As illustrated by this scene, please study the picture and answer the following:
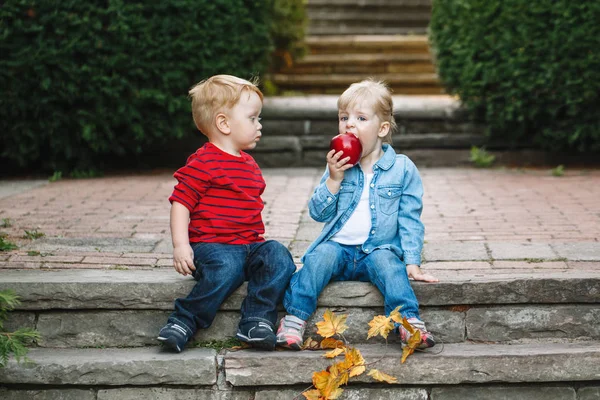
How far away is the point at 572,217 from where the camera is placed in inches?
191

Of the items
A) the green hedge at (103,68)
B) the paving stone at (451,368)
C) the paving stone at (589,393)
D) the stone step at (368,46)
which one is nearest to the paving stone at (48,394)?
the paving stone at (451,368)

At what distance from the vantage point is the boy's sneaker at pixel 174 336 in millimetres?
3074

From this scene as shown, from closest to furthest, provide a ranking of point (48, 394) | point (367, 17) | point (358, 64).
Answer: point (48, 394), point (358, 64), point (367, 17)

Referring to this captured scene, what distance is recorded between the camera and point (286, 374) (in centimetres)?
305

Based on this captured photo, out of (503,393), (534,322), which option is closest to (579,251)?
(534,322)

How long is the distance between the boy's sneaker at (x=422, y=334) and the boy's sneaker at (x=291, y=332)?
37 centimetres

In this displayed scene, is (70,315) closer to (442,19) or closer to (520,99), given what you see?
(520,99)

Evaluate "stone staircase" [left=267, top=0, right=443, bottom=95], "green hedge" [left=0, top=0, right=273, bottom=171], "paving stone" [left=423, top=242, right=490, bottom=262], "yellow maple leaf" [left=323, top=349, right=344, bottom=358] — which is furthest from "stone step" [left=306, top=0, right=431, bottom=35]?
"yellow maple leaf" [left=323, top=349, right=344, bottom=358]

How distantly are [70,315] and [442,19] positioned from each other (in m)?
5.57

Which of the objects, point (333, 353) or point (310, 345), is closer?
point (333, 353)

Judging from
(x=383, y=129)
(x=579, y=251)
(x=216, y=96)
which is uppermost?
(x=216, y=96)

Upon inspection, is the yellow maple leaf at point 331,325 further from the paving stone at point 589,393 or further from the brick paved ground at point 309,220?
the paving stone at point 589,393

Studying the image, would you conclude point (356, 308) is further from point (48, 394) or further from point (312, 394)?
point (48, 394)

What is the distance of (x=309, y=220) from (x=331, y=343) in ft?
5.97
